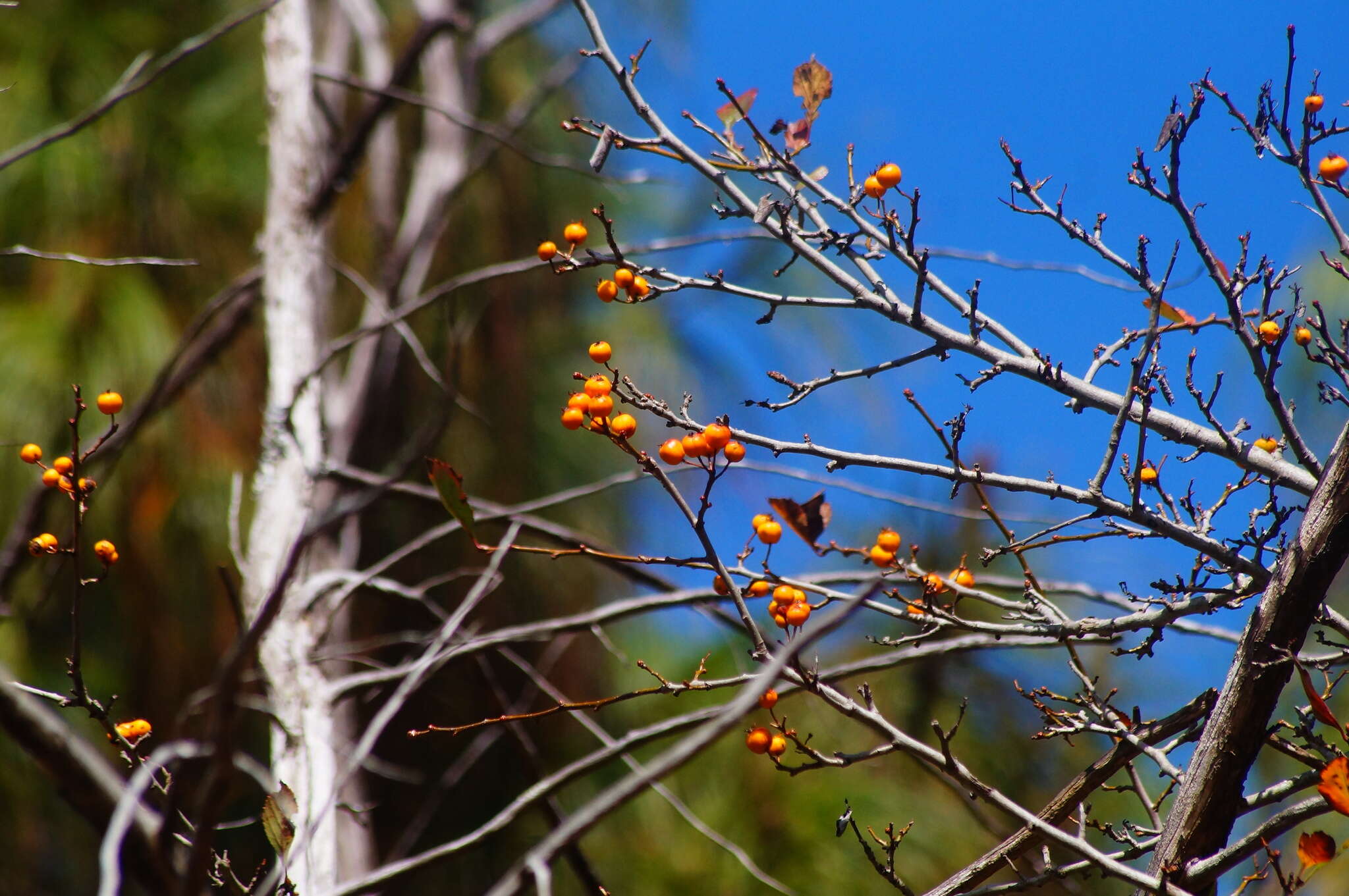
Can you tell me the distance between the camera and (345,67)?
2979 mm

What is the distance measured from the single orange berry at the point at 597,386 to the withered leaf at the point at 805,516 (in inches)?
6.5

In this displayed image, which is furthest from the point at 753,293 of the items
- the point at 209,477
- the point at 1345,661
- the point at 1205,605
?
the point at 209,477

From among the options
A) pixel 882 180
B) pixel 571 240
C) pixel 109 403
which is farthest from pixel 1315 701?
pixel 109 403

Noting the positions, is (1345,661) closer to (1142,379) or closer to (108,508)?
(1142,379)

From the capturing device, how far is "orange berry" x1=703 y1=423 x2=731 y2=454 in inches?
31.0

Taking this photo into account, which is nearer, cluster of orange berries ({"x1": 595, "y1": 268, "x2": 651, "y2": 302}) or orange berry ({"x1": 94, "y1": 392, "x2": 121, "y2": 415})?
cluster of orange berries ({"x1": 595, "y1": 268, "x2": 651, "y2": 302})

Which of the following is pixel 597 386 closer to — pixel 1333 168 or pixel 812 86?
pixel 812 86

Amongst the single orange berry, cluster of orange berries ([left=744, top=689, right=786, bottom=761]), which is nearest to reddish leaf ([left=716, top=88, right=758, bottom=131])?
the single orange berry

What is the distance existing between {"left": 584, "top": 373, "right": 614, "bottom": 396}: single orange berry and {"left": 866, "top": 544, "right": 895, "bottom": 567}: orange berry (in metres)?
0.27

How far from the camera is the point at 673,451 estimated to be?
32.0 inches

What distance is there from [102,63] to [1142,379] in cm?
291

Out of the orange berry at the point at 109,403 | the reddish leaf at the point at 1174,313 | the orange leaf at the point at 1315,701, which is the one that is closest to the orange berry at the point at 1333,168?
the reddish leaf at the point at 1174,313

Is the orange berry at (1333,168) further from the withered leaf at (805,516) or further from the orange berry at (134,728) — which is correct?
the orange berry at (134,728)

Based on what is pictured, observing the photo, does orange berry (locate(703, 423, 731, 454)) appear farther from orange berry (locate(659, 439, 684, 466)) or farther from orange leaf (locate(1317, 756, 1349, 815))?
orange leaf (locate(1317, 756, 1349, 815))
